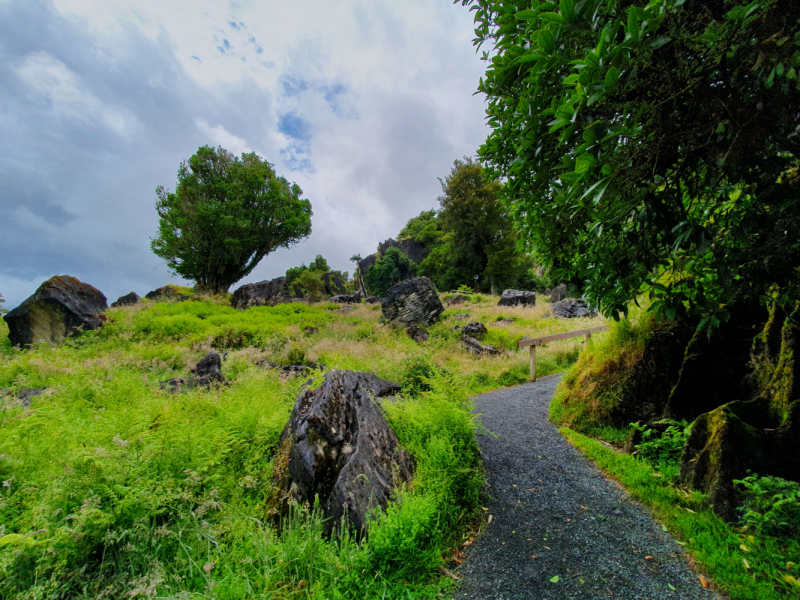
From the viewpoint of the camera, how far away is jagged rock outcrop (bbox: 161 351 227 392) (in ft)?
20.9

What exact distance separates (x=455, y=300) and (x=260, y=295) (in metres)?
14.3

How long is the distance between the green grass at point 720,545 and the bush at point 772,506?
11 cm

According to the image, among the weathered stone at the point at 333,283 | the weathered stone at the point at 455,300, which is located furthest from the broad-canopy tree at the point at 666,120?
the weathered stone at the point at 333,283

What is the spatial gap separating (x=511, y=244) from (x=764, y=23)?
94.1 feet

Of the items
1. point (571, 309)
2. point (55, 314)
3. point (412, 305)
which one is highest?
point (55, 314)

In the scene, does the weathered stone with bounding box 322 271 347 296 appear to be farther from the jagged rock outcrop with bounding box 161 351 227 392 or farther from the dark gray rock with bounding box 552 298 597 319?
the jagged rock outcrop with bounding box 161 351 227 392

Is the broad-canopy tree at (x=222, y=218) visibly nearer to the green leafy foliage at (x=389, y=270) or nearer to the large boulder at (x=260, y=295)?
the large boulder at (x=260, y=295)

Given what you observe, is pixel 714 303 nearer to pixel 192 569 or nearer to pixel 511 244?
pixel 192 569

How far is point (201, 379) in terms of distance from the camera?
22.5ft

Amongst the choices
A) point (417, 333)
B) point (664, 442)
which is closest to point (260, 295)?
point (417, 333)

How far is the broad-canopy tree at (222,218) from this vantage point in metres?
22.5

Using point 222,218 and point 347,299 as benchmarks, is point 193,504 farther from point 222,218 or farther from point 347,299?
point 347,299

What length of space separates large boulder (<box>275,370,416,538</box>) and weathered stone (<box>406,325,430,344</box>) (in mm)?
9465

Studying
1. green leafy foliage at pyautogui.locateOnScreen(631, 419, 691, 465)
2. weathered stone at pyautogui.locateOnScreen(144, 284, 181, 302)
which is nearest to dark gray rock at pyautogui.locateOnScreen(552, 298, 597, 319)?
green leafy foliage at pyautogui.locateOnScreen(631, 419, 691, 465)
